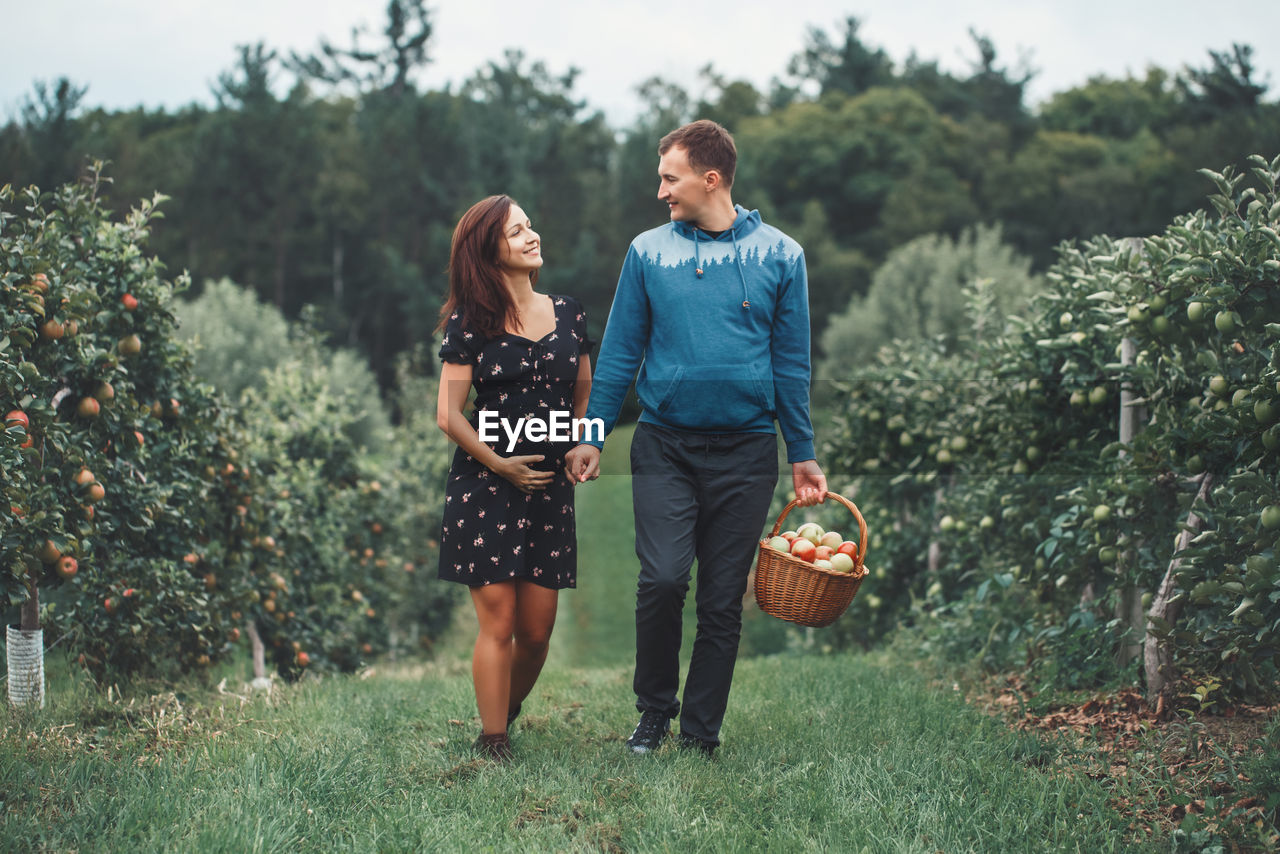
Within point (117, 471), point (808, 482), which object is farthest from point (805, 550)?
point (117, 471)

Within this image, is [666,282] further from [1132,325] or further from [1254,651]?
[1254,651]

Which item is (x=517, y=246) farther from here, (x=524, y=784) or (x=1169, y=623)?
(x=1169, y=623)

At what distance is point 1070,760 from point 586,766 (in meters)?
1.53

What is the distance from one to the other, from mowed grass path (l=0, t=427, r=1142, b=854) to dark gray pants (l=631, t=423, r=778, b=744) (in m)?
0.26

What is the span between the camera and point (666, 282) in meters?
3.60

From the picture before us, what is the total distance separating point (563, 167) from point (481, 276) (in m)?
38.6

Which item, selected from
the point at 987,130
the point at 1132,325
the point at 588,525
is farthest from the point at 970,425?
the point at 987,130

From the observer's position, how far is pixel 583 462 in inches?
138

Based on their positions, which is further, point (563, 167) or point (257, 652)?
point (563, 167)

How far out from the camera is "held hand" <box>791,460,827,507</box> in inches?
145

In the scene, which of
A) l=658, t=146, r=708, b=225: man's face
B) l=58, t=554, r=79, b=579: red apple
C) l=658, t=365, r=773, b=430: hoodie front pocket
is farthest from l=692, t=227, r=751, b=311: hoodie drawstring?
l=58, t=554, r=79, b=579: red apple

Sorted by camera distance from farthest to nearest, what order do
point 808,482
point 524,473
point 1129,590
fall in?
point 1129,590, point 808,482, point 524,473

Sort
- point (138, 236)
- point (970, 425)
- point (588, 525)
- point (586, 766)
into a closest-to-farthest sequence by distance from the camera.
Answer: point (586, 766)
point (138, 236)
point (970, 425)
point (588, 525)

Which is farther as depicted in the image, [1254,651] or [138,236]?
[138,236]
